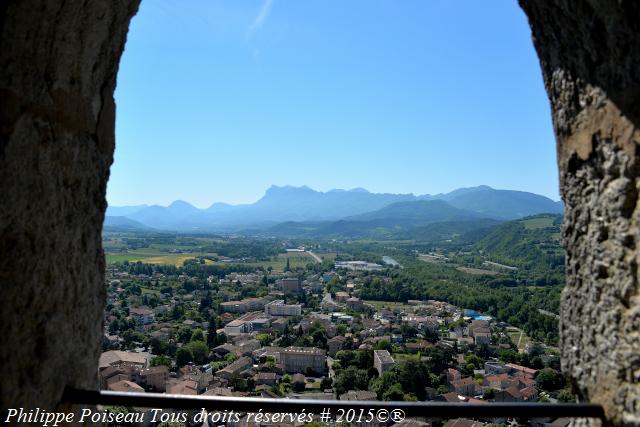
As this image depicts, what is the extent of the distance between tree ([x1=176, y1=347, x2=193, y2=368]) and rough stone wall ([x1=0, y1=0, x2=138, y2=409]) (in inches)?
731

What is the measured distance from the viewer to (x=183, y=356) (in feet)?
61.6

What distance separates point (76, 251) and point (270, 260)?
61.3 m

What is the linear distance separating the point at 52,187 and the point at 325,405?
827 millimetres

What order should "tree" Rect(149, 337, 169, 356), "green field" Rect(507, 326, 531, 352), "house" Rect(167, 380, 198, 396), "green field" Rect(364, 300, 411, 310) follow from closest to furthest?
"house" Rect(167, 380, 198, 396), "tree" Rect(149, 337, 169, 356), "green field" Rect(507, 326, 531, 352), "green field" Rect(364, 300, 411, 310)

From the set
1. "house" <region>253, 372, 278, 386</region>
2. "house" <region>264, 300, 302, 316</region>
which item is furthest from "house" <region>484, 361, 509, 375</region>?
"house" <region>264, 300, 302, 316</region>

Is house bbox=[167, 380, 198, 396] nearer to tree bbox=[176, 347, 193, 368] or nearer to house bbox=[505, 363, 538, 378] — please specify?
tree bbox=[176, 347, 193, 368]

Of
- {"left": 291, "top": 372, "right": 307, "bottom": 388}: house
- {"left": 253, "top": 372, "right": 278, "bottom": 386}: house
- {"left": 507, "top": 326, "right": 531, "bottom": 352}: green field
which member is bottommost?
{"left": 507, "top": 326, "right": 531, "bottom": 352}: green field

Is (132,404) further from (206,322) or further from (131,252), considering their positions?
(131,252)

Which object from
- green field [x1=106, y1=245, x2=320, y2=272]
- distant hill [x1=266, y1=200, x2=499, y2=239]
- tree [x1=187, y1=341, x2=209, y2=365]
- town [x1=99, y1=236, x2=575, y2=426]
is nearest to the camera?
town [x1=99, y1=236, x2=575, y2=426]

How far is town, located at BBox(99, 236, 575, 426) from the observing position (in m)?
14.9

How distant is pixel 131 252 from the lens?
206ft

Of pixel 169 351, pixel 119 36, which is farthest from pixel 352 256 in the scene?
pixel 119 36

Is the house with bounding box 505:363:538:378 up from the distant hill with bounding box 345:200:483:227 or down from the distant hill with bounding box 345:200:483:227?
down

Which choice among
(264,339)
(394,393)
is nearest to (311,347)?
(264,339)
